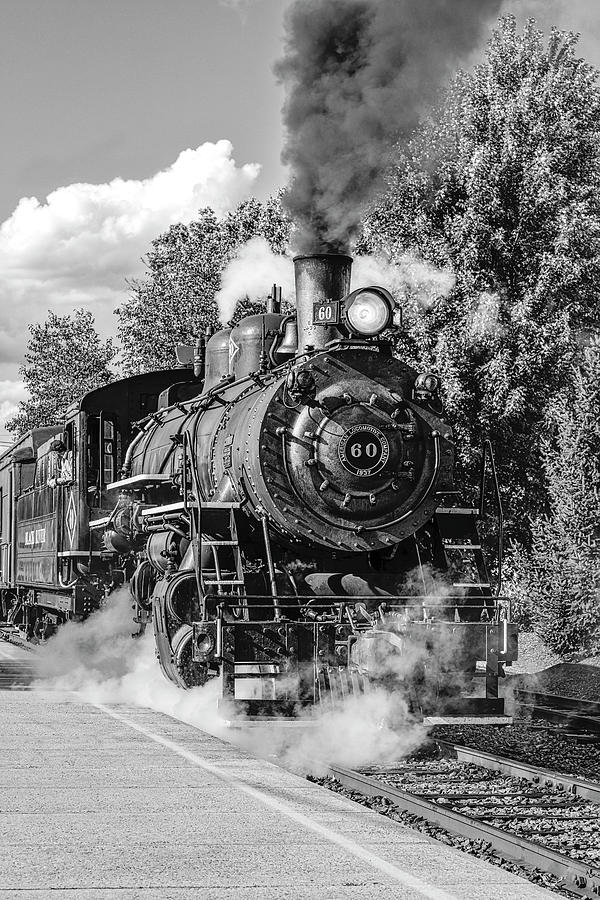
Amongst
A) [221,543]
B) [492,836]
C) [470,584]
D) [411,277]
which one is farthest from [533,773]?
[411,277]

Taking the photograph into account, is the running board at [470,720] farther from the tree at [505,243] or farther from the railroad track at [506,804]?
the tree at [505,243]

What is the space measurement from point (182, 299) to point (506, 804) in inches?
972

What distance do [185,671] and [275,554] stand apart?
127cm

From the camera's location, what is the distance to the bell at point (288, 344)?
438 inches

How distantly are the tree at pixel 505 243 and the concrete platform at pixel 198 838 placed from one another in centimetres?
1274

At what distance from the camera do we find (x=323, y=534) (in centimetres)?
984

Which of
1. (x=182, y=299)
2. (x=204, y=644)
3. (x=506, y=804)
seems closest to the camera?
(x=506, y=804)

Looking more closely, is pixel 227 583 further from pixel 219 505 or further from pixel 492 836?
pixel 492 836

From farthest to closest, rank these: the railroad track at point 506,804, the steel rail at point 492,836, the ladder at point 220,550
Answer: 1. the ladder at point 220,550
2. the railroad track at point 506,804
3. the steel rail at point 492,836

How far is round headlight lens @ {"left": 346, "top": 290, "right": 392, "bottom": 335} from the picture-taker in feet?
33.3

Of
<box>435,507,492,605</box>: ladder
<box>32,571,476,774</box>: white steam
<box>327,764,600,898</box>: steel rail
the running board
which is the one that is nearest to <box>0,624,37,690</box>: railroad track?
<box>32,571,476,774</box>: white steam

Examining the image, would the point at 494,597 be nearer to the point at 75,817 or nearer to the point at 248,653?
the point at 248,653

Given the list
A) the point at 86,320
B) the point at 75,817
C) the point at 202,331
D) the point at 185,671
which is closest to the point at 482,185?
the point at 202,331

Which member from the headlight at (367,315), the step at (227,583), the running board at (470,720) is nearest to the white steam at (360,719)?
the running board at (470,720)
